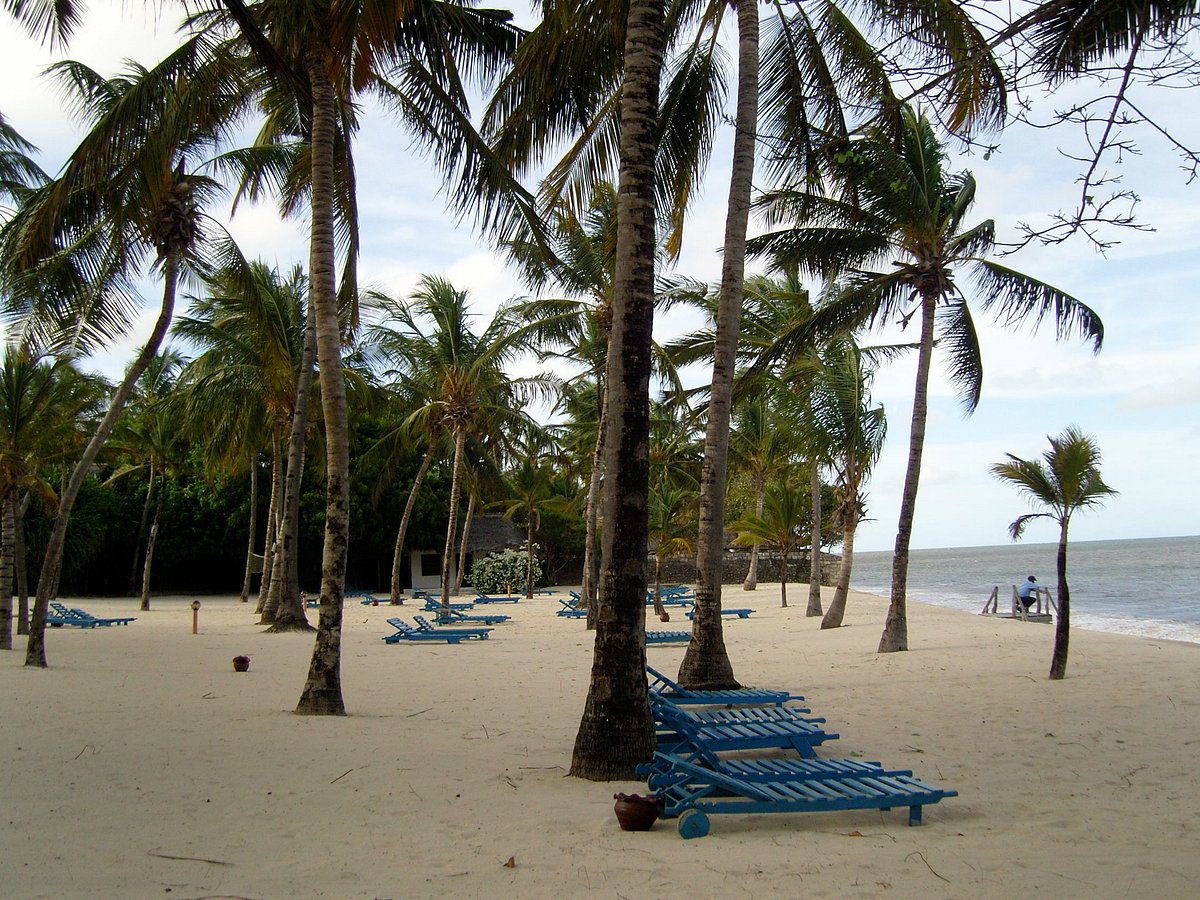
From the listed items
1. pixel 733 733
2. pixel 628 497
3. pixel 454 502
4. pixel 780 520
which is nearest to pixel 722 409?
pixel 628 497

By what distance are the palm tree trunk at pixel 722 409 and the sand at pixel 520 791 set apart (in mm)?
1208

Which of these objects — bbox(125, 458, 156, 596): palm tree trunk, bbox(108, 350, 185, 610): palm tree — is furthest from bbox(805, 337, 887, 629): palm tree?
bbox(125, 458, 156, 596): palm tree trunk

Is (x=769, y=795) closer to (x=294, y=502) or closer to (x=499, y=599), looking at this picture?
(x=294, y=502)

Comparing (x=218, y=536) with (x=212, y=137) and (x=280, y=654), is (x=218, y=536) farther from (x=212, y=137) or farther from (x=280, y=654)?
(x=212, y=137)

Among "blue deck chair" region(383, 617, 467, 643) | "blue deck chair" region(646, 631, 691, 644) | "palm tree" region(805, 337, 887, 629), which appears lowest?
"blue deck chair" region(383, 617, 467, 643)

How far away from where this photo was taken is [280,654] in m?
13.5

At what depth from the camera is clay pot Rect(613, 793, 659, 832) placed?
15.3ft

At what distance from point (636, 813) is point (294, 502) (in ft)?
44.3

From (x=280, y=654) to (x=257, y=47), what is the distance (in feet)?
31.1

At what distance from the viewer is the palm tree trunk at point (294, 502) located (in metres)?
16.6

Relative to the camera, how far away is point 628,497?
19.7 ft

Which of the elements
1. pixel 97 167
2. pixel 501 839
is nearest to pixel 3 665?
pixel 97 167

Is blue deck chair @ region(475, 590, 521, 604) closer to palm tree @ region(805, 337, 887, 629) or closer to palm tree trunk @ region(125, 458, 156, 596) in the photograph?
palm tree trunk @ region(125, 458, 156, 596)

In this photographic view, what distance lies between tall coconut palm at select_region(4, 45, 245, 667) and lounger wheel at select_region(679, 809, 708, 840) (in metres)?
7.01
